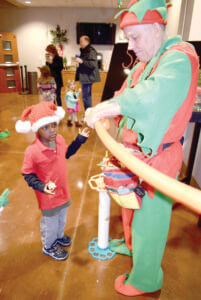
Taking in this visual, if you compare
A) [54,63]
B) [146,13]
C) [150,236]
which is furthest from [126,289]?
[54,63]

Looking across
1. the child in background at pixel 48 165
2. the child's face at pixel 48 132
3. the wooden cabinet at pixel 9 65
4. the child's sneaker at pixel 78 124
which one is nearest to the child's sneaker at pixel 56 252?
the child in background at pixel 48 165

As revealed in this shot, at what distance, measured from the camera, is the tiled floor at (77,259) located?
143cm

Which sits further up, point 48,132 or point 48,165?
point 48,132

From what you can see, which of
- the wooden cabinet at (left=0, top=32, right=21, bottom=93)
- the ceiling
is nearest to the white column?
the ceiling

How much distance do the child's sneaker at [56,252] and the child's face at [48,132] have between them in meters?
0.80

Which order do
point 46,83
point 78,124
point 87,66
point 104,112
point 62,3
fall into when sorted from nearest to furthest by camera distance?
point 104,112
point 87,66
point 46,83
point 78,124
point 62,3

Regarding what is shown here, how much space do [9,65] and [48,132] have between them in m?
7.97

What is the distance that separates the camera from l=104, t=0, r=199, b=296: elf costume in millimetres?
792

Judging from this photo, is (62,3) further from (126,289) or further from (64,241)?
(126,289)

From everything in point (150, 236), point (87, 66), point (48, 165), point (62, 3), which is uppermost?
point (62, 3)

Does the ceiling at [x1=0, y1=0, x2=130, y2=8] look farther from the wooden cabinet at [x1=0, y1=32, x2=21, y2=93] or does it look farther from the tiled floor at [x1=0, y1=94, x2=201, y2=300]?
the tiled floor at [x1=0, y1=94, x2=201, y2=300]

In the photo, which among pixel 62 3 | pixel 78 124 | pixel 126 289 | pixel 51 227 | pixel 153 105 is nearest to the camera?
pixel 153 105

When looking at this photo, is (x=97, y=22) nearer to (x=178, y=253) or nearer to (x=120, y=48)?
(x=120, y=48)

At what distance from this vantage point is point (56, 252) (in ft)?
5.38
